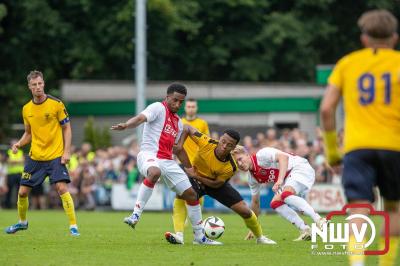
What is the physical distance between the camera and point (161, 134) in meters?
13.3

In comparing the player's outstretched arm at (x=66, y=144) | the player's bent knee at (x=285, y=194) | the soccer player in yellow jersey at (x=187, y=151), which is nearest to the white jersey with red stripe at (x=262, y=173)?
the player's bent knee at (x=285, y=194)

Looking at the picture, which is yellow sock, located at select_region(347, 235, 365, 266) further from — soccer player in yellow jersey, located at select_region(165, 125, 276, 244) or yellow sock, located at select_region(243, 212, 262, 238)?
yellow sock, located at select_region(243, 212, 262, 238)

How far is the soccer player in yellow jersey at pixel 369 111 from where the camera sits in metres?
7.93

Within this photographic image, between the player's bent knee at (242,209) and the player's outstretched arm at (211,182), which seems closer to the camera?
the player's bent knee at (242,209)

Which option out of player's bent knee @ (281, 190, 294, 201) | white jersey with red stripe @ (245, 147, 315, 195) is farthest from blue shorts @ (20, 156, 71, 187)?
player's bent knee @ (281, 190, 294, 201)

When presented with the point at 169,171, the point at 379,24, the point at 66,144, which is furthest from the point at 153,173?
the point at 379,24

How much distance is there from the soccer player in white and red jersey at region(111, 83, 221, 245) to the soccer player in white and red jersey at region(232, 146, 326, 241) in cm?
85

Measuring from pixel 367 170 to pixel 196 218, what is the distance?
5.38 meters

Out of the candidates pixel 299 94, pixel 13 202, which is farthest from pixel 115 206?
pixel 299 94

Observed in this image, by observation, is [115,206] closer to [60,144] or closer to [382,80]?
[60,144]

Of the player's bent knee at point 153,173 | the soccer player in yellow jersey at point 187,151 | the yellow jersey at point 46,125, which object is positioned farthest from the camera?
the yellow jersey at point 46,125

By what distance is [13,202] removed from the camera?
30.9 meters

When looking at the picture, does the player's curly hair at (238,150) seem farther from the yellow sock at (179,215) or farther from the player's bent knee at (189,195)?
the yellow sock at (179,215)

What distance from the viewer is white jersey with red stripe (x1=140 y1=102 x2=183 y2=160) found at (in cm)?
1326
